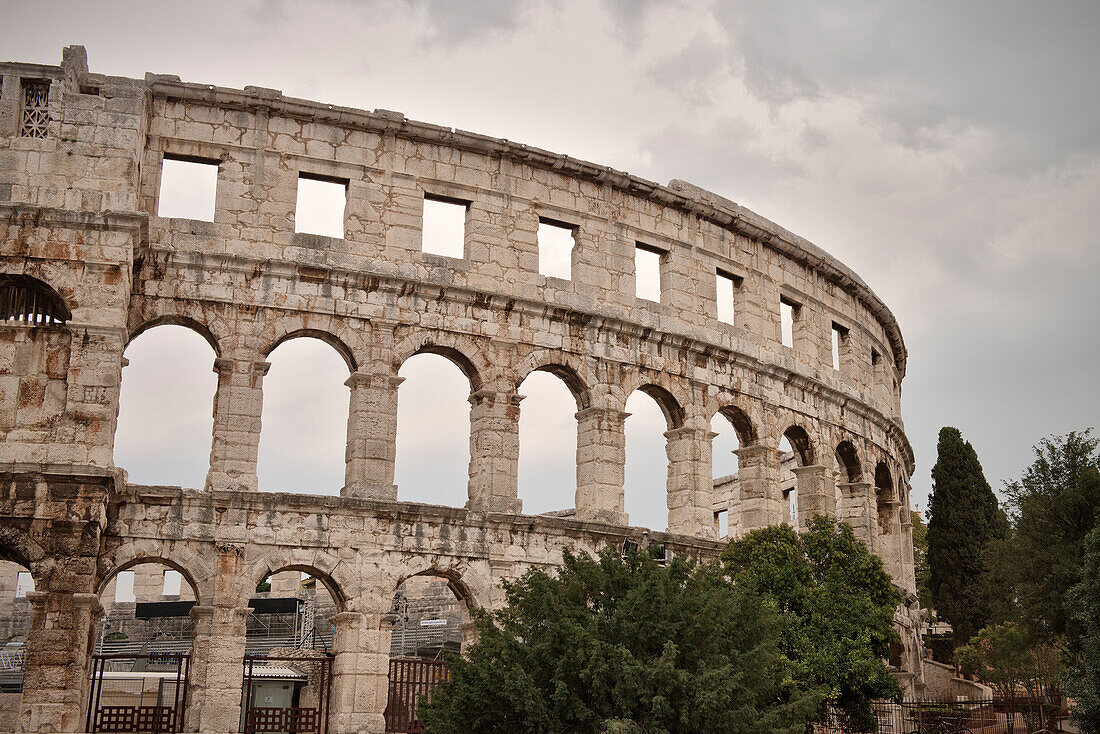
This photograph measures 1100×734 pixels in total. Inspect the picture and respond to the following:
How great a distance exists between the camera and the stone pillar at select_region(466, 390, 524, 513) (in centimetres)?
2072

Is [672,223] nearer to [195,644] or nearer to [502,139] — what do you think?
[502,139]

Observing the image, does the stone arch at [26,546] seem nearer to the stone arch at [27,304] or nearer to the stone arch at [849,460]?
the stone arch at [27,304]

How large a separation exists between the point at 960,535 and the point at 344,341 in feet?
67.9

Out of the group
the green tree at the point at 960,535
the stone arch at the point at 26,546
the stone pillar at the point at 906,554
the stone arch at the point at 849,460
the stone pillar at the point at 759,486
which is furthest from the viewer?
the green tree at the point at 960,535

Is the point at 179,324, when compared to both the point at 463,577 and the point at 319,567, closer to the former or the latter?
the point at 319,567

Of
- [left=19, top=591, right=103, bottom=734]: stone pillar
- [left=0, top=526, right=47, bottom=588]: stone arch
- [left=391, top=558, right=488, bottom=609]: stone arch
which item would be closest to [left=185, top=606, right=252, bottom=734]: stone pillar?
[left=19, top=591, right=103, bottom=734]: stone pillar

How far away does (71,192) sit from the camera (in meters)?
18.6

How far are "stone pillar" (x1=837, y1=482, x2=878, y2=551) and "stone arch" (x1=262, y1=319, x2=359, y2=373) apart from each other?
1299 centimetres

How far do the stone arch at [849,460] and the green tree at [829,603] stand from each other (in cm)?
710

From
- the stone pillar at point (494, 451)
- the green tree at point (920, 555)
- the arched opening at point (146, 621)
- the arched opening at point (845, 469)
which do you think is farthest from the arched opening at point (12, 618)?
the green tree at point (920, 555)

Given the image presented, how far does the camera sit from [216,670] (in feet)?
59.2

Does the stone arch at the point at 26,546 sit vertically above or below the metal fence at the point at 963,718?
above

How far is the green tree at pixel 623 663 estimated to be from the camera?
12469 mm

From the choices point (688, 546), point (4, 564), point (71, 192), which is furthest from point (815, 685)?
point (4, 564)
